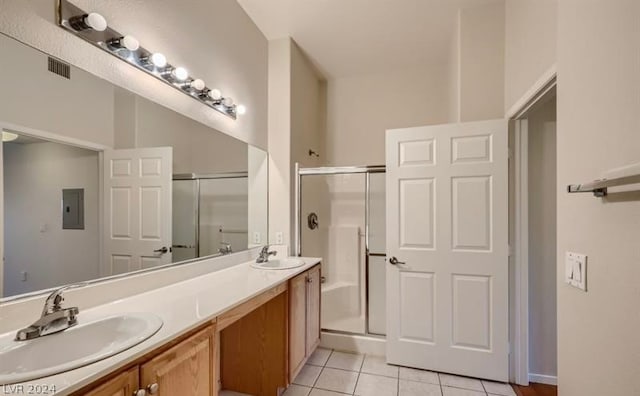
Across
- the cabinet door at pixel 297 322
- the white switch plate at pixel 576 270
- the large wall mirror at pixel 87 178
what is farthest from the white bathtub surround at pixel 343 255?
the white switch plate at pixel 576 270

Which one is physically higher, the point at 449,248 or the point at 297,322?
the point at 449,248

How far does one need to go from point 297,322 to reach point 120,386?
1350 millimetres

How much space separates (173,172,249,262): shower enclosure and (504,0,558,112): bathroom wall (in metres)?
2.17

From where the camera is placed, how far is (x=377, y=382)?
2176 mm

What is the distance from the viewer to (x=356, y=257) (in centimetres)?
335

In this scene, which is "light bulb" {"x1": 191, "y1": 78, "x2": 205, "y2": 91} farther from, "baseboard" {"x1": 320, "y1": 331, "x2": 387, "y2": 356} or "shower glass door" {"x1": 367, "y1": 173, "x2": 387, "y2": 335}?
"baseboard" {"x1": 320, "y1": 331, "x2": 387, "y2": 356}

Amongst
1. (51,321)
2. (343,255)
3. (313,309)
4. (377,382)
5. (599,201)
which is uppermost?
(599,201)

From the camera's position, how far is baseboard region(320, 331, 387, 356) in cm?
258

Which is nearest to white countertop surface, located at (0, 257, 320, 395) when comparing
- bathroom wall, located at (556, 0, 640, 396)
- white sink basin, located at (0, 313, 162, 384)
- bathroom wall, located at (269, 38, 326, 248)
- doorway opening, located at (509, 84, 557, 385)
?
white sink basin, located at (0, 313, 162, 384)

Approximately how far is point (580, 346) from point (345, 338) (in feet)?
6.48

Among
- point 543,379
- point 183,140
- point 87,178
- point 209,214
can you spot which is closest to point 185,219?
point 209,214

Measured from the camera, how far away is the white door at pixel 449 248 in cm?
218

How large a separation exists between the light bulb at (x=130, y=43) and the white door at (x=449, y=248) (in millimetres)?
1855

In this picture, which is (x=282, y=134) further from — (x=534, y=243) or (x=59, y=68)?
(x=534, y=243)
